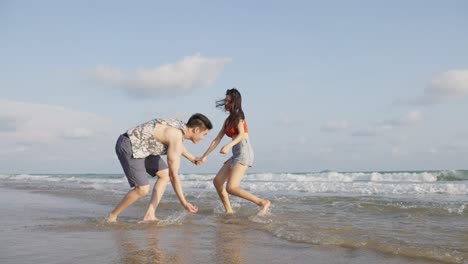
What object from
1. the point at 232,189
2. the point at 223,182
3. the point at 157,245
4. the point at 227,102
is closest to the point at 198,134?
the point at 227,102

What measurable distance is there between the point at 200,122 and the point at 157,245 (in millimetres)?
1725

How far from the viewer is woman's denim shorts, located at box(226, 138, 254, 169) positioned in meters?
6.11

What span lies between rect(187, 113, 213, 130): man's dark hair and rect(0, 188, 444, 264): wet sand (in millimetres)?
1180

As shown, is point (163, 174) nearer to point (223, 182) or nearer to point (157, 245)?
point (223, 182)

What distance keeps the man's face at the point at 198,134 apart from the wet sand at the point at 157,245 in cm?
103

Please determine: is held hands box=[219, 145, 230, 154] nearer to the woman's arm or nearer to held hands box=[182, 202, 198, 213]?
the woman's arm

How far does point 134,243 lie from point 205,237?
74cm

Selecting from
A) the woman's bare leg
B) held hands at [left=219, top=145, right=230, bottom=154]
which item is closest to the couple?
held hands at [left=219, top=145, right=230, bottom=154]

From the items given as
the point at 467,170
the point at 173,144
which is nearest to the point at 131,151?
the point at 173,144

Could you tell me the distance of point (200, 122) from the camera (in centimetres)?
494

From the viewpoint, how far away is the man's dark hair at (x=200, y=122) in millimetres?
4945

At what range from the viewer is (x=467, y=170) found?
2652 centimetres

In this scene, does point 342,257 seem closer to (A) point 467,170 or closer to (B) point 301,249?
(B) point 301,249

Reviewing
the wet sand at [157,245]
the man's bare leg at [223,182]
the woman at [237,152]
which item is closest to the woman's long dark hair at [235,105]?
the woman at [237,152]
